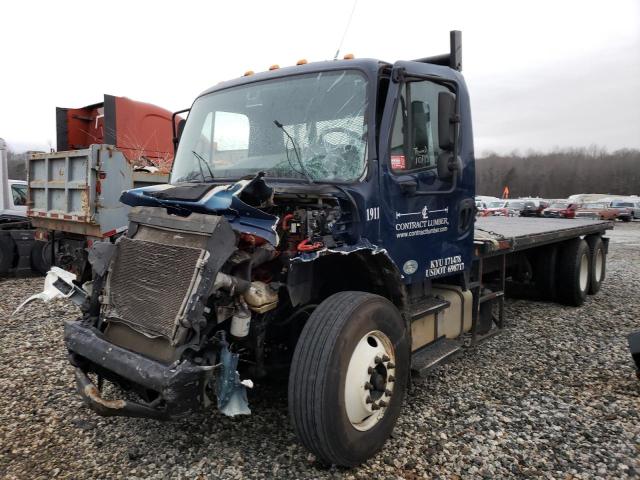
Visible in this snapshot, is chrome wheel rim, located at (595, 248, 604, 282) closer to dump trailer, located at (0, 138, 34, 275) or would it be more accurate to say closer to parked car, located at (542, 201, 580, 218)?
dump trailer, located at (0, 138, 34, 275)

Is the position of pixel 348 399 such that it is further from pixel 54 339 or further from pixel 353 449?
pixel 54 339

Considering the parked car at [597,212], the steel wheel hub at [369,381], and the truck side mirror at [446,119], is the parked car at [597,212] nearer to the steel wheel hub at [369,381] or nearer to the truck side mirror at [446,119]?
the truck side mirror at [446,119]

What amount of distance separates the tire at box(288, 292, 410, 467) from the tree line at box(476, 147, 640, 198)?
246 ft

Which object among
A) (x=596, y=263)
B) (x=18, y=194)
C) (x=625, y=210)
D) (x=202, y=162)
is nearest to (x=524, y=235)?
(x=596, y=263)

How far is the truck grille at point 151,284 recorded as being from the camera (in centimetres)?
290

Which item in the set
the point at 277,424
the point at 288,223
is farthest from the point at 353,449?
the point at 288,223

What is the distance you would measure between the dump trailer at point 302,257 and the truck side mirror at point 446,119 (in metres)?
0.01

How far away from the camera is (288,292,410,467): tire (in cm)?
288

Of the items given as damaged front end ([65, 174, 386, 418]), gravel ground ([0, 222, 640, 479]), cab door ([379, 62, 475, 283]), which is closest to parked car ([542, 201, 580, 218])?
gravel ground ([0, 222, 640, 479])

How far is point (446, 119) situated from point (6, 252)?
9701mm

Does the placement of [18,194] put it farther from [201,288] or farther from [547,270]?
[547,270]

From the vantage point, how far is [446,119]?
3.62 m

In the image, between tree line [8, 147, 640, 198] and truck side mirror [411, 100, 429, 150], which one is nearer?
truck side mirror [411, 100, 429, 150]

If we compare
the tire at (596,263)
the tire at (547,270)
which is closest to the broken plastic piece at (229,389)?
the tire at (547,270)
